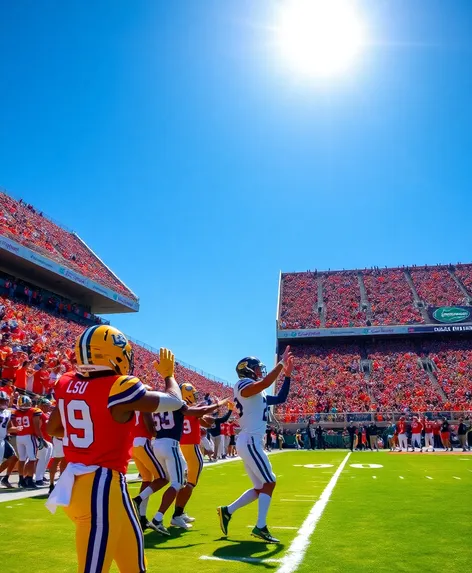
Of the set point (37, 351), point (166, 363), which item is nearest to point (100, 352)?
point (166, 363)

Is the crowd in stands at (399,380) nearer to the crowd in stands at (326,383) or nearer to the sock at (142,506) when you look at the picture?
the crowd in stands at (326,383)

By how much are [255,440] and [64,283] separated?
103 ft

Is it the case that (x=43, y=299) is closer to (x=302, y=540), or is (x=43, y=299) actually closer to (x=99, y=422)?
(x=302, y=540)

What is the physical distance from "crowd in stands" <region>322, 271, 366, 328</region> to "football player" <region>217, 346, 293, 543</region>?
41.7m

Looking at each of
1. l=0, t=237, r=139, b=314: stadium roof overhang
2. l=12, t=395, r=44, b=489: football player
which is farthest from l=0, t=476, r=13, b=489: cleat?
l=0, t=237, r=139, b=314: stadium roof overhang

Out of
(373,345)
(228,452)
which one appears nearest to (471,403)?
A: (373,345)

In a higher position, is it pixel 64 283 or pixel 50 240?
pixel 50 240

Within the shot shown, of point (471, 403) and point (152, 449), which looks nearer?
point (152, 449)

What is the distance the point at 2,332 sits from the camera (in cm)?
2006

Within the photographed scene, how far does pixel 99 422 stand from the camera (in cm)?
292

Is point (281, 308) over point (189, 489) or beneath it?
over

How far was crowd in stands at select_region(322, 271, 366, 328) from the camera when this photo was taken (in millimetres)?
47188

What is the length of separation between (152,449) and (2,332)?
1582 centimetres

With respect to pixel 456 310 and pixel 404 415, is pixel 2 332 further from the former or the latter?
pixel 456 310
